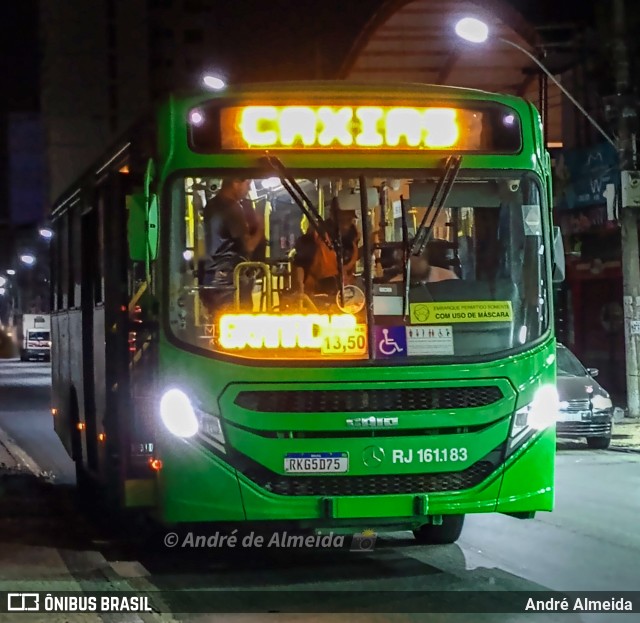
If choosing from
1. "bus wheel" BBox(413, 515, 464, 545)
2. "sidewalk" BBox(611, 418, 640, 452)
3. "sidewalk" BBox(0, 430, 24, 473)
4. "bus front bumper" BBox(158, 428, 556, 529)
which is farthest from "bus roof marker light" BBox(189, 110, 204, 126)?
"sidewalk" BBox(611, 418, 640, 452)

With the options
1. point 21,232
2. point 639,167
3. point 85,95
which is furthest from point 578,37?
point 85,95

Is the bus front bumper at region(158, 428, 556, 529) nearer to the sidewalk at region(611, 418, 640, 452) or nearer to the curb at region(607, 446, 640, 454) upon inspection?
the curb at region(607, 446, 640, 454)

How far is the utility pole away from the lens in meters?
19.7

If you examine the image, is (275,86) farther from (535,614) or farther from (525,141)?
(535,614)

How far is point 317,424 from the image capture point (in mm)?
7762

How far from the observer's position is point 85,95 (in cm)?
10631

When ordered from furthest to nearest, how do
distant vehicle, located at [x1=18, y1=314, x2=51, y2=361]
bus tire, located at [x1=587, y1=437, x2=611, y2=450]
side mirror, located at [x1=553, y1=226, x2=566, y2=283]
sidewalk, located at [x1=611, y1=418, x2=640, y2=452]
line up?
distant vehicle, located at [x1=18, y1=314, x2=51, y2=361] < sidewalk, located at [x1=611, y1=418, x2=640, y2=452] < bus tire, located at [x1=587, y1=437, x2=611, y2=450] < side mirror, located at [x1=553, y1=226, x2=566, y2=283]

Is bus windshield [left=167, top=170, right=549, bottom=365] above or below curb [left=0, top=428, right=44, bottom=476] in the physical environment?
above

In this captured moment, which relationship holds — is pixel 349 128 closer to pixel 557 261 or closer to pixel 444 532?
pixel 557 261

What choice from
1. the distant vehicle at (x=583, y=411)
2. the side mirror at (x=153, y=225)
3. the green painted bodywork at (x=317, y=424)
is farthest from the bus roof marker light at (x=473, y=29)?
the side mirror at (x=153, y=225)

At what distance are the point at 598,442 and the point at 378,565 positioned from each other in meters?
8.90

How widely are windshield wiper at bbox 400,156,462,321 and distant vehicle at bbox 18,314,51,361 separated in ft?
186

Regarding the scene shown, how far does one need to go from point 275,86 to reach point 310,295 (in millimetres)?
1501

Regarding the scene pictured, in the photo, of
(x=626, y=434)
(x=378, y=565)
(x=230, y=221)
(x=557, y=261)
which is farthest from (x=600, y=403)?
(x=230, y=221)
